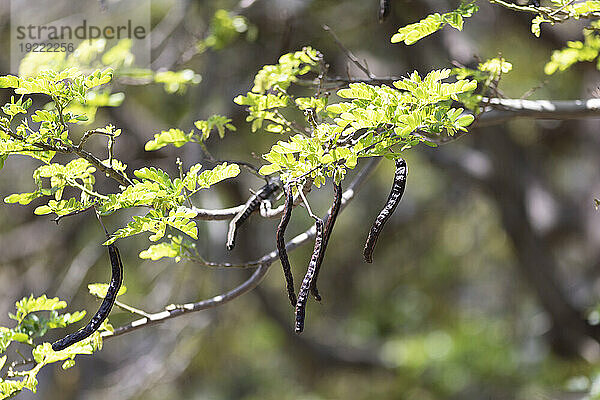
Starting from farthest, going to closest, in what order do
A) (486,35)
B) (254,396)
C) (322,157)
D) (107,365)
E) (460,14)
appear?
1. (254,396)
2. (107,365)
3. (486,35)
4. (460,14)
5. (322,157)

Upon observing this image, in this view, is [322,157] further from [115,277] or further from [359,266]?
[359,266]

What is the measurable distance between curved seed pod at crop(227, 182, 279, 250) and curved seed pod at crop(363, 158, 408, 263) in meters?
0.26

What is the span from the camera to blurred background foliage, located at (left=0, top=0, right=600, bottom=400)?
276 centimetres

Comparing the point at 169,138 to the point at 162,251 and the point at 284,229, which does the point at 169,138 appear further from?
the point at 284,229

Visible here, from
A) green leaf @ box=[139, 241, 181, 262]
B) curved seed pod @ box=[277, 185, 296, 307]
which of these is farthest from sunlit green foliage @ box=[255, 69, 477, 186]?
green leaf @ box=[139, 241, 181, 262]

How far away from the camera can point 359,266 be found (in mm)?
4934

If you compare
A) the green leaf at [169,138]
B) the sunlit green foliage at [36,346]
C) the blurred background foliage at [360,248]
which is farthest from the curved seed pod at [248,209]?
the blurred background foliage at [360,248]

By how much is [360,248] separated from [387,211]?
3838 millimetres

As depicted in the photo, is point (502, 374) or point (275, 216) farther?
point (502, 374)

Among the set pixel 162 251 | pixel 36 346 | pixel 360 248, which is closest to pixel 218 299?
pixel 162 251

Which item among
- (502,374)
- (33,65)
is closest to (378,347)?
(502,374)

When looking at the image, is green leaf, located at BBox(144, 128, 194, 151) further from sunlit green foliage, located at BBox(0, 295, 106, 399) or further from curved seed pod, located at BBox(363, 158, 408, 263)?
curved seed pod, located at BBox(363, 158, 408, 263)

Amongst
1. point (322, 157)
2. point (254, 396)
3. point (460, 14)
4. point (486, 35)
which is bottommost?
point (254, 396)

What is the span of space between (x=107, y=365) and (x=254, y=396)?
4.04 ft
